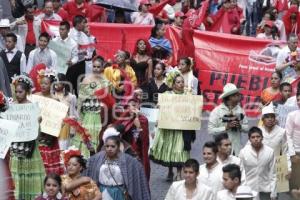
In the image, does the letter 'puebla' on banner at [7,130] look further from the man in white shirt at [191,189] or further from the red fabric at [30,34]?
the red fabric at [30,34]

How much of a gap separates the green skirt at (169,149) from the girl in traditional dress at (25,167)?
7.80 feet

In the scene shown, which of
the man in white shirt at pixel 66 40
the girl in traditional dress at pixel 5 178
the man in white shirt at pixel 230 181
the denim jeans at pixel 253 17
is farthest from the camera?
the denim jeans at pixel 253 17

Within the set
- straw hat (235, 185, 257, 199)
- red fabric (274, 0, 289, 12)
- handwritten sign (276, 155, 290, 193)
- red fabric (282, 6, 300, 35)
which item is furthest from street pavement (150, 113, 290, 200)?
red fabric (274, 0, 289, 12)

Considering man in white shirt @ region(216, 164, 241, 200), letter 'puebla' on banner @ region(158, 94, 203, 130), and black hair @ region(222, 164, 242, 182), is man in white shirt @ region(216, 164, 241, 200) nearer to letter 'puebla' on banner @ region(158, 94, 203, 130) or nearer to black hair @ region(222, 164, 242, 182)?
black hair @ region(222, 164, 242, 182)

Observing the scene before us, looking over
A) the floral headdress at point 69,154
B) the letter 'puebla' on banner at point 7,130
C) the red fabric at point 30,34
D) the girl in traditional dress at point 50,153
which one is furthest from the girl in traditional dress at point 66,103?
the red fabric at point 30,34

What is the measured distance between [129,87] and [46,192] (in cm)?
475

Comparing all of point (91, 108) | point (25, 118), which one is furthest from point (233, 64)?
point (25, 118)

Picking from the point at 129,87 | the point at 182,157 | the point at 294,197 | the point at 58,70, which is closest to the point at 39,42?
the point at 58,70

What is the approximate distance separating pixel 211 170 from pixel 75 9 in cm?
1149

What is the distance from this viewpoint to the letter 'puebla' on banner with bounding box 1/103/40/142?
15.7m

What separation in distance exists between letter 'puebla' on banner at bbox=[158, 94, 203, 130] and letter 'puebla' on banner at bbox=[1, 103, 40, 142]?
8.15 feet

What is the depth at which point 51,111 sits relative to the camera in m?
17.1

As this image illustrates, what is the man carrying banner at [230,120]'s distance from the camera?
16.8 metres

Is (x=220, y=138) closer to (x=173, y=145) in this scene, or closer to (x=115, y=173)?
(x=115, y=173)
